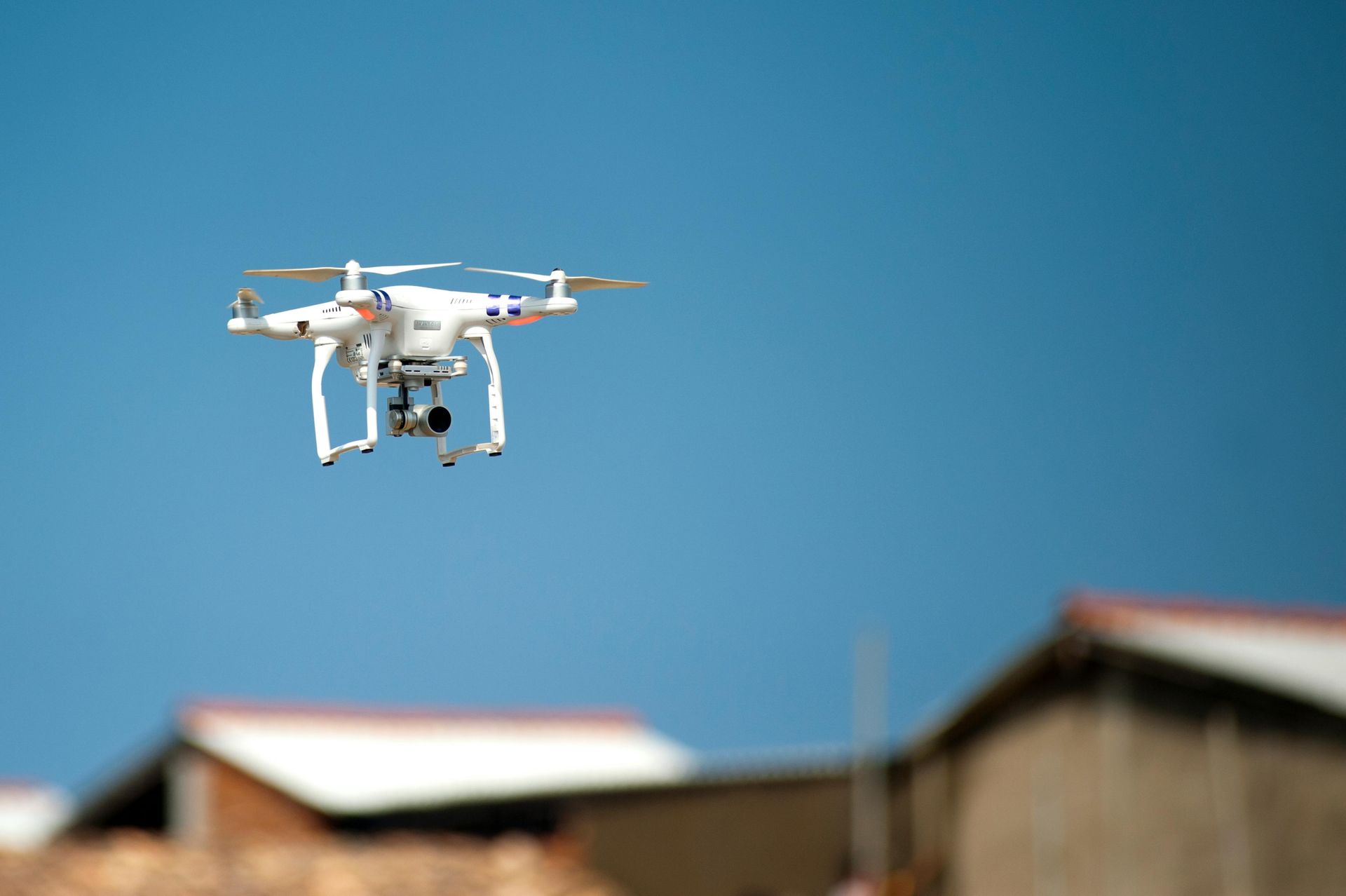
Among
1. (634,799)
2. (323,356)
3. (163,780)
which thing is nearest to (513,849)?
(634,799)

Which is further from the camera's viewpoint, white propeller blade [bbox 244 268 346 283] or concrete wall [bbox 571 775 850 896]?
concrete wall [bbox 571 775 850 896]

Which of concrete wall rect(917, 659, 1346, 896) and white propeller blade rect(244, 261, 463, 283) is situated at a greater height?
white propeller blade rect(244, 261, 463, 283)

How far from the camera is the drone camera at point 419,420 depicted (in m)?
6.05

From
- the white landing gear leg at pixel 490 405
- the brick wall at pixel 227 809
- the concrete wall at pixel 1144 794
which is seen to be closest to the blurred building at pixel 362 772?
the brick wall at pixel 227 809

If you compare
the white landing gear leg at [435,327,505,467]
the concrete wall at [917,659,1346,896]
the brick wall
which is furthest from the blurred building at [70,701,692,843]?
the white landing gear leg at [435,327,505,467]

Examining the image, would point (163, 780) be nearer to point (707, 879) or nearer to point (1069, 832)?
point (707, 879)

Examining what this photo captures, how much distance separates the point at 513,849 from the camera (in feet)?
82.2

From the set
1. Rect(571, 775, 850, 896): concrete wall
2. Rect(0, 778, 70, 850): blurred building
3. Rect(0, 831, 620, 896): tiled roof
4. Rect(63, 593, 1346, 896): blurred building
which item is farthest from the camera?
Rect(0, 778, 70, 850): blurred building

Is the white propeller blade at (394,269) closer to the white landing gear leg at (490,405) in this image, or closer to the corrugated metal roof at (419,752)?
the white landing gear leg at (490,405)

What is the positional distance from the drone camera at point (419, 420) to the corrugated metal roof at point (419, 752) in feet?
61.9

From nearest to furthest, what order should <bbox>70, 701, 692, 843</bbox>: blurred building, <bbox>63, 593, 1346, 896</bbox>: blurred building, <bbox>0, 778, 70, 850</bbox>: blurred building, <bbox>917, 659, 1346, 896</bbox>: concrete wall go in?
<bbox>917, 659, 1346, 896</bbox>: concrete wall → <bbox>63, 593, 1346, 896</bbox>: blurred building → <bbox>70, 701, 692, 843</bbox>: blurred building → <bbox>0, 778, 70, 850</bbox>: blurred building

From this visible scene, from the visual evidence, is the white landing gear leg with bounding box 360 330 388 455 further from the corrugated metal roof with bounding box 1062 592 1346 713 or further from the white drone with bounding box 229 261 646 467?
the corrugated metal roof with bounding box 1062 592 1346 713

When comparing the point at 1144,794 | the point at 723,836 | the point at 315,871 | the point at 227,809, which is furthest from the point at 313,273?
the point at 227,809

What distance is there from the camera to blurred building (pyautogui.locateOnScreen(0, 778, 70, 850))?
117 feet
